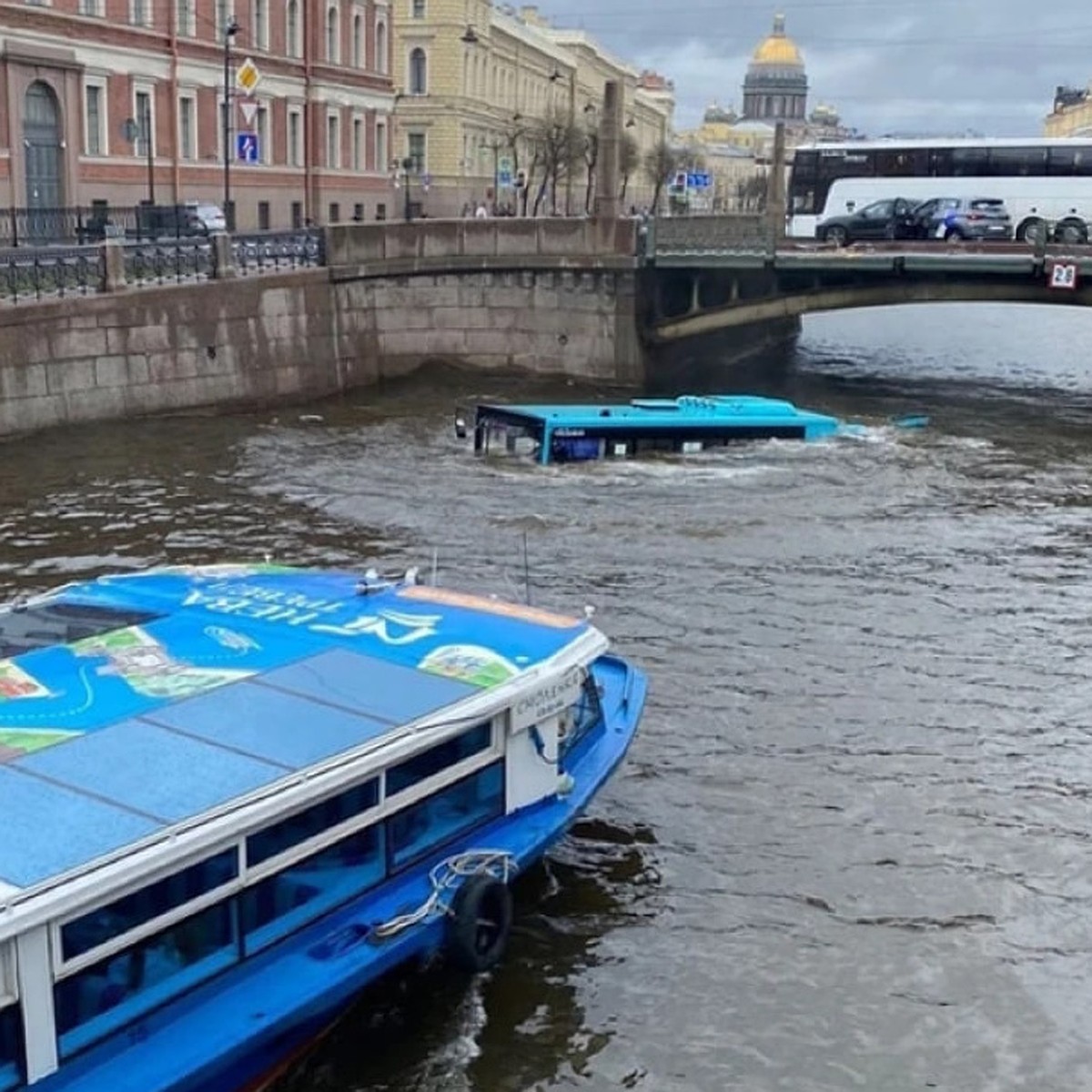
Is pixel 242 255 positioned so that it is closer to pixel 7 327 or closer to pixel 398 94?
pixel 7 327

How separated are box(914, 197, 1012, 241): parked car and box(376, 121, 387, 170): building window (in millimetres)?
23181

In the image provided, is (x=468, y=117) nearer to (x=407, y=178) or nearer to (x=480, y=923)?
(x=407, y=178)

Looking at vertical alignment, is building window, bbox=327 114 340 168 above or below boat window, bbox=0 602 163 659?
above

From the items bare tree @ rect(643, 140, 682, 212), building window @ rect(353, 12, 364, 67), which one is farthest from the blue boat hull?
bare tree @ rect(643, 140, 682, 212)

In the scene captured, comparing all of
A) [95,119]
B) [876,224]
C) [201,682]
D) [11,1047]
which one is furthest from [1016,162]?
[11,1047]

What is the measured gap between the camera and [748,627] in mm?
15664

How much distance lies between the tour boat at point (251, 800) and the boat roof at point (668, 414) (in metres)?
14.6

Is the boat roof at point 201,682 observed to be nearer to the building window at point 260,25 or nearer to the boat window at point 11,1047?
the boat window at point 11,1047

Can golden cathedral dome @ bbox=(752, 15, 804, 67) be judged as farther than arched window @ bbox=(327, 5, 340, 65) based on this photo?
Yes

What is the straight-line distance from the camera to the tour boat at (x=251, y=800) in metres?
6.41

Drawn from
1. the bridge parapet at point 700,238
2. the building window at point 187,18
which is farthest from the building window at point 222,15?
the bridge parapet at point 700,238

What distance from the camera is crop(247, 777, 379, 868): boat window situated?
7.11 meters

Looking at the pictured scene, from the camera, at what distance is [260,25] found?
47.6m

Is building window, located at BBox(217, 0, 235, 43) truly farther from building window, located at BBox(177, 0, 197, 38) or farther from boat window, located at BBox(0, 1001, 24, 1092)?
boat window, located at BBox(0, 1001, 24, 1092)
